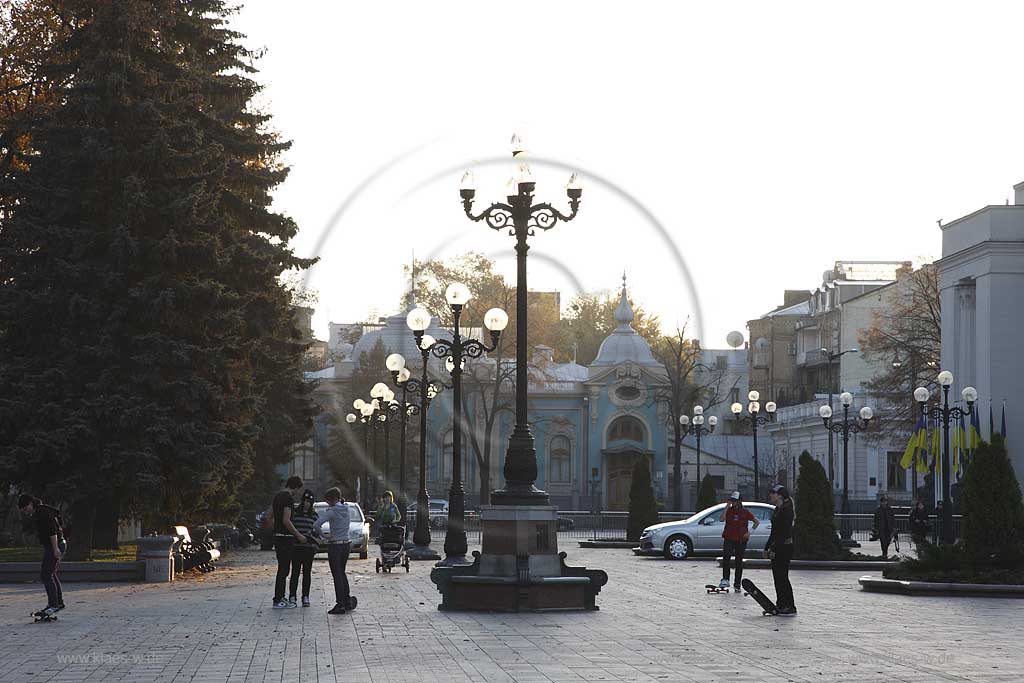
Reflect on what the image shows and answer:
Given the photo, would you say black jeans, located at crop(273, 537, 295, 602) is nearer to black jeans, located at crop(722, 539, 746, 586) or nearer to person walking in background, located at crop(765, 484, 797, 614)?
person walking in background, located at crop(765, 484, 797, 614)

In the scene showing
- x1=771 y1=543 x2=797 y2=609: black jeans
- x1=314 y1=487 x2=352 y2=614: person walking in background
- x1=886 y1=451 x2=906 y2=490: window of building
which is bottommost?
x1=771 y1=543 x2=797 y2=609: black jeans

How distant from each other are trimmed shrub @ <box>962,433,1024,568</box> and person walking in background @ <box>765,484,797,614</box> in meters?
4.38

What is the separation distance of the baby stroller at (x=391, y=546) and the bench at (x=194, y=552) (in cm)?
360

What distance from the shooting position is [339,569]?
20.0 m

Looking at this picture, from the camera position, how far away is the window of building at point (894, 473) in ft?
270

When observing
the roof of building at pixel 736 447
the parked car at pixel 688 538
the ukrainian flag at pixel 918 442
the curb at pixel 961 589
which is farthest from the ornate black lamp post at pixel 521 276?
the roof of building at pixel 736 447

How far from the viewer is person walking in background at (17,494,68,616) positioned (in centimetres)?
1870

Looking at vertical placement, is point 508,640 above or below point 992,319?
below

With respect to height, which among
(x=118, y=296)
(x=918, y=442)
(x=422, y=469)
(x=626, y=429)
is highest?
(x=118, y=296)

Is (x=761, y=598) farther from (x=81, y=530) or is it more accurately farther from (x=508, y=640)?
(x=81, y=530)

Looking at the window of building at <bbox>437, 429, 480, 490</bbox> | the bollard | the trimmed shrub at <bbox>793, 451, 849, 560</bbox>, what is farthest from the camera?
the window of building at <bbox>437, 429, 480, 490</bbox>

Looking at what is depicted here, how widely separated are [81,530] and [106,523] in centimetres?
237

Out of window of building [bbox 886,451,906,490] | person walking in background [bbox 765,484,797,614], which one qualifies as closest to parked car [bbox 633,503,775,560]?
person walking in background [bbox 765,484,797,614]

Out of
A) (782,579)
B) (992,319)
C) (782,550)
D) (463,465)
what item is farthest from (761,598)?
(463,465)
